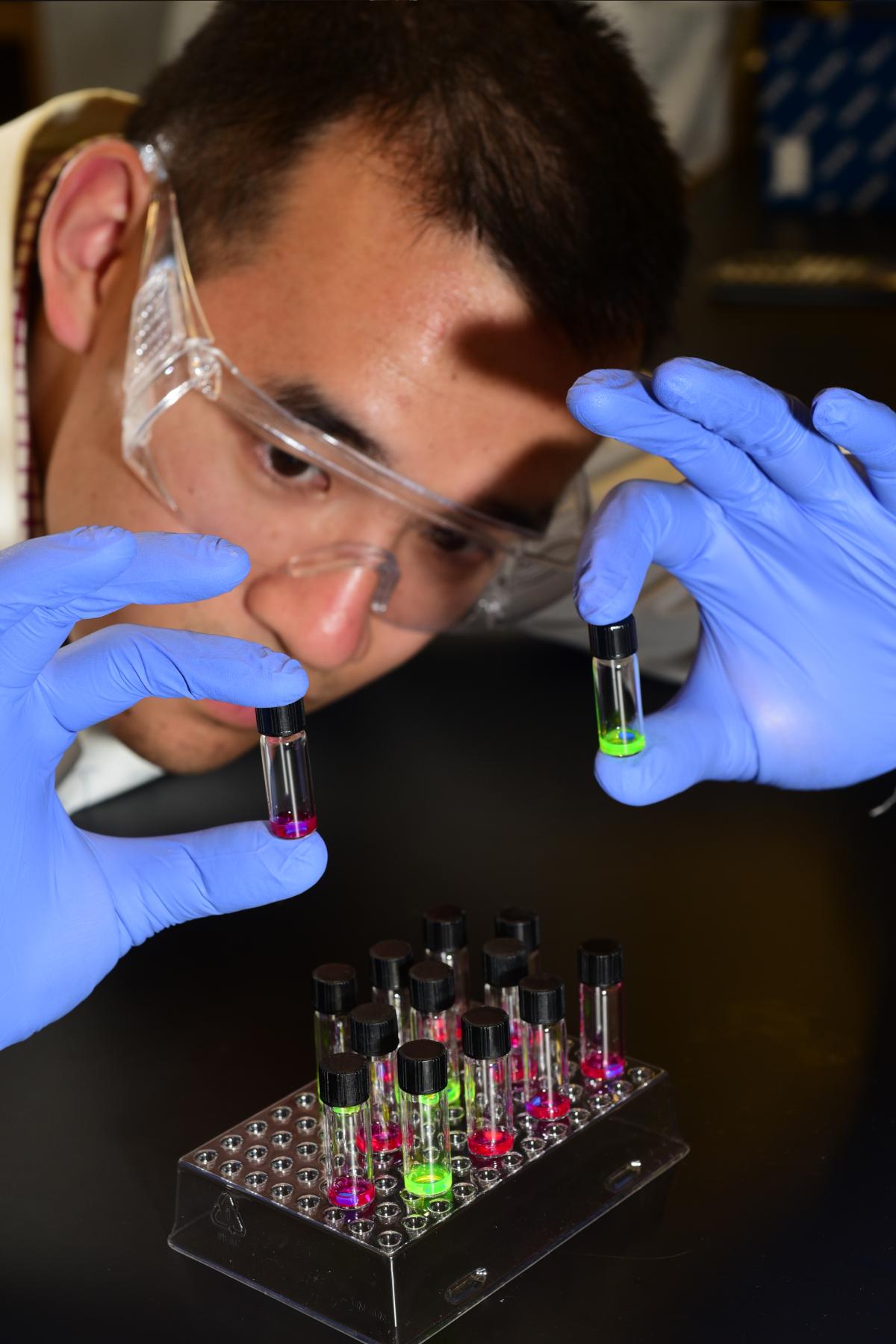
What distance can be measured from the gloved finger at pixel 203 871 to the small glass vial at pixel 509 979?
0.43 ft

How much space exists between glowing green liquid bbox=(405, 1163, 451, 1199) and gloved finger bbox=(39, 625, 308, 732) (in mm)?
264

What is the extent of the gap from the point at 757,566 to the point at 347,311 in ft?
1.37

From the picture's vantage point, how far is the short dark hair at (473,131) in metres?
1.24

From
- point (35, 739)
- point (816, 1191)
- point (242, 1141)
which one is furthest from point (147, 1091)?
point (816, 1191)

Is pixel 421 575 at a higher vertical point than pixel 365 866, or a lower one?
higher

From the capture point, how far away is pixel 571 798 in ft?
4.46

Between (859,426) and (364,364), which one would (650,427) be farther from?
(364,364)

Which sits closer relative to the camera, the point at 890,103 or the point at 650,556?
the point at 650,556

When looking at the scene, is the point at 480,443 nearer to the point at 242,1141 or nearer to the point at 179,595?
the point at 179,595

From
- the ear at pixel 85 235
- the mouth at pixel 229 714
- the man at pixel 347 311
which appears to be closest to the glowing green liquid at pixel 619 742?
the man at pixel 347 311

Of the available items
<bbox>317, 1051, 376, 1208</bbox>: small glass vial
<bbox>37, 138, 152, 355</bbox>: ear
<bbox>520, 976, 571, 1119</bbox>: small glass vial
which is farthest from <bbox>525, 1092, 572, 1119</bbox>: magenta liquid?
<bbox>37, 138, 152, 355</bbox>: ear

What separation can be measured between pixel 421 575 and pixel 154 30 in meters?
1.41

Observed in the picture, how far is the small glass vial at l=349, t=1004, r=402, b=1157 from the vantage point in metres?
0.81

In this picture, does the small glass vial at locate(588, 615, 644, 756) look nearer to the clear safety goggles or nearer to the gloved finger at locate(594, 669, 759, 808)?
the gloved finger at locate(594, 669, 759, 808)
